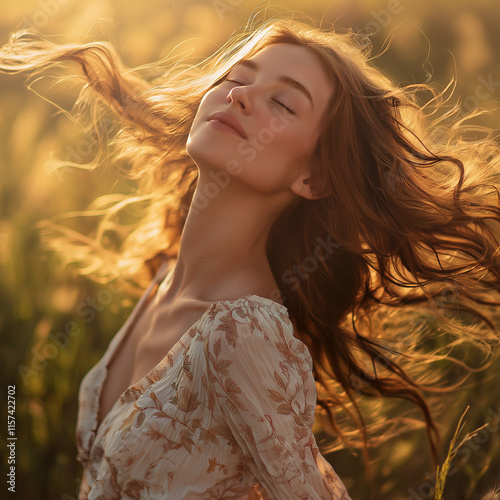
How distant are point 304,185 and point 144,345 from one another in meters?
0.52

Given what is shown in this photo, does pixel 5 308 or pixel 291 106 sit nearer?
pixel 291 106

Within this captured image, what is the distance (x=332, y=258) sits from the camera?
1.39m

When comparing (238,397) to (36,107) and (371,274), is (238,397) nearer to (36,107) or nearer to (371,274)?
(371,274)

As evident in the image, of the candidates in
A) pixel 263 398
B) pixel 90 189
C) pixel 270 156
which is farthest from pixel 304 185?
pixel 90 189

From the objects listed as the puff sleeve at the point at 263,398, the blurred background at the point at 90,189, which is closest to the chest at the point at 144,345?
the puff sleeve at the point at 263,398

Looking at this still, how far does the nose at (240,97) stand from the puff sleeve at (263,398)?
40 centimetres

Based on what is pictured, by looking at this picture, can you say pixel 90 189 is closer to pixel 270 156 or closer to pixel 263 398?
pixel 270 156

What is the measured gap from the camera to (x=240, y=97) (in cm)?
118

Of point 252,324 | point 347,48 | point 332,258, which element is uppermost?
point 347,48

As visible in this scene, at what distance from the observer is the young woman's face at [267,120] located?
117 centimetres

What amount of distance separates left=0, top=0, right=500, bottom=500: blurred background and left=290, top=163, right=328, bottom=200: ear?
462mm

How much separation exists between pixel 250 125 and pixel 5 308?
1085 mm

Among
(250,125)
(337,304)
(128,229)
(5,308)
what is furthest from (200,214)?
(5,308)

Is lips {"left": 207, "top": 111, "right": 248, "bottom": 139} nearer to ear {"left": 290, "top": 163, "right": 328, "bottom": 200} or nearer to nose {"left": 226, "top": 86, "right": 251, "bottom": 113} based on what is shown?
nose {"left": 226, "top": 86, "right": 251, "bottom": 113}
